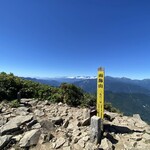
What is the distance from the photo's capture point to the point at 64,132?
8891 mm

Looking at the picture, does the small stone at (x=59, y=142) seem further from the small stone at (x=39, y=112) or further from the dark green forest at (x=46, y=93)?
the dark green forest at (x=46, y=93)

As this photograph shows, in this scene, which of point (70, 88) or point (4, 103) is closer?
point (4, 103)

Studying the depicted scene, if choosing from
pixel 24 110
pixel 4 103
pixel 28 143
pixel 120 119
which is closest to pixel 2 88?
pixel 4 103

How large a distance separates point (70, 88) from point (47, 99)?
1.96 m

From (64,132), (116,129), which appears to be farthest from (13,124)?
(116,129)

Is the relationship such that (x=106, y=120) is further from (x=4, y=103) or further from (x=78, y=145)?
(x=4, y=103)

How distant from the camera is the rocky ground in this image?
776cm


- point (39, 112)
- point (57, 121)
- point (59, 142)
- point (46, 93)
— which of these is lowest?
point (59, 142)

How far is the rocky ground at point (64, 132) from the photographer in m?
7.76

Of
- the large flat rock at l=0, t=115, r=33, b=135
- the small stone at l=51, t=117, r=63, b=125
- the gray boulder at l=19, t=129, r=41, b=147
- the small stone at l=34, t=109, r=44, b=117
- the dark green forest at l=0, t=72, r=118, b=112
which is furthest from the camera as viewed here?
the dark green forest at l=0, t=72, r=118, b=112

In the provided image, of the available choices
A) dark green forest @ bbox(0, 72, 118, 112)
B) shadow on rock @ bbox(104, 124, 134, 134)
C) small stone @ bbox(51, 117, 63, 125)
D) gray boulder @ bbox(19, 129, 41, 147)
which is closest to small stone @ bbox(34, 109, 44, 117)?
small stone @ bbox(51, 117, 63, 125)

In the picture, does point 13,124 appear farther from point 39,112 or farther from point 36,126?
point 39,112

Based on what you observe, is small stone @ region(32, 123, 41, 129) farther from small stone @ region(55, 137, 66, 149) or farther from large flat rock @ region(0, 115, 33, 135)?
small stone @ region(55, 137, 66, 149)

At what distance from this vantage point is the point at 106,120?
1065 centimetres
